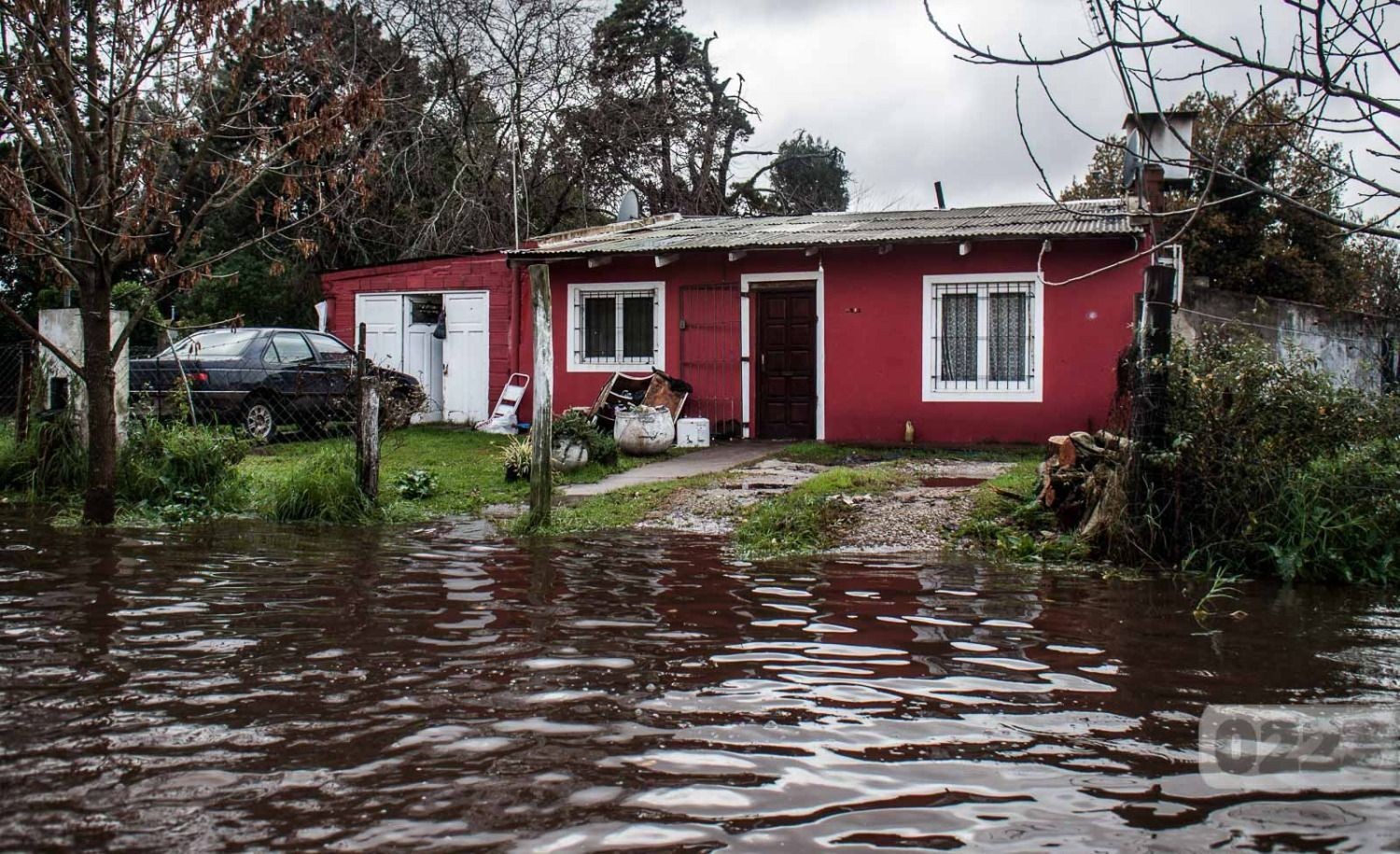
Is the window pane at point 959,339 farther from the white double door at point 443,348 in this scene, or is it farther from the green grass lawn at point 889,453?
the white double door at point 443,348

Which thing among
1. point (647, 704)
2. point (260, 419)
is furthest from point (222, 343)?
point (647, 704)

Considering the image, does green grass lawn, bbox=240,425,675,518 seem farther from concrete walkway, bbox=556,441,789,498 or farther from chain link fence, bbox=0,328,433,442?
chain link fence, bbox=0,328,433,442

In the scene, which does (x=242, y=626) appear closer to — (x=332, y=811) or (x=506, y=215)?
(x=332, y=811)

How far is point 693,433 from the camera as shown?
14.6 meters

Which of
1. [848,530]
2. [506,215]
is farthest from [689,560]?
[506,215]

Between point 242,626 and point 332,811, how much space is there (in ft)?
7.95

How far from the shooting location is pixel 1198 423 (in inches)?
285

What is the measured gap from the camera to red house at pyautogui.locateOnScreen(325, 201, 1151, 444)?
1379 centimetres

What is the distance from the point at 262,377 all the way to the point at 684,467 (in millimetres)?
5795

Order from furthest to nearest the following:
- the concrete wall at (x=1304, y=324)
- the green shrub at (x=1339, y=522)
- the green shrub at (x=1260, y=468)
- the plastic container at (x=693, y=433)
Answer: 1. the concrete wall at (x=1304, y=324)
2. the plastic container at (x=693, y=433)
3. the green shrub at (x=1260, y=468)
4. the green shrub at (x=1339, y=522)

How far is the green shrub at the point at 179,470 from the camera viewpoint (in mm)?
9125

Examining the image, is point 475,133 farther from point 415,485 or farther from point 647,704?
point 647,704

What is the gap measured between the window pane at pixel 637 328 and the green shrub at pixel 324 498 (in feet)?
23.5

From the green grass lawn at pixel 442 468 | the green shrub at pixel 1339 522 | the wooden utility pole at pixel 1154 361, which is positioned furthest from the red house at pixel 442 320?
the green shrub at pixel 1339 522
